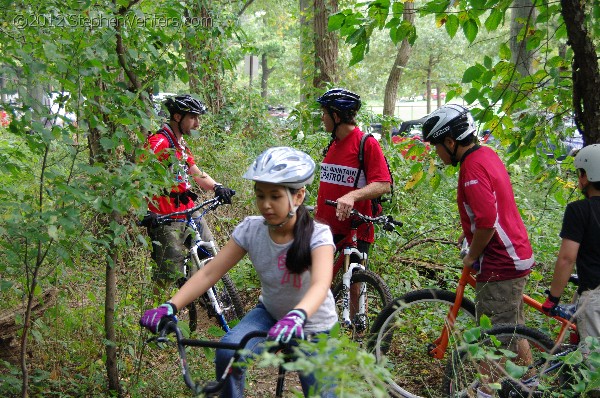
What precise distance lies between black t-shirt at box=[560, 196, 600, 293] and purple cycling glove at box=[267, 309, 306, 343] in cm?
219

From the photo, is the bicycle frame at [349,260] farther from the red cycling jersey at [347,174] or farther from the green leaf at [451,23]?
the green leaf at [451,23]

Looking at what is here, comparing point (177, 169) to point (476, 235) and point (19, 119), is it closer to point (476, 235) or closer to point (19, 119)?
point (19, 119)

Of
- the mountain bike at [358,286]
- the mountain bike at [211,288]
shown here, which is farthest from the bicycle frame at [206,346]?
the mountain bike at [211,288]

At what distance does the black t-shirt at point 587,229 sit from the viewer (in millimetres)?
4086

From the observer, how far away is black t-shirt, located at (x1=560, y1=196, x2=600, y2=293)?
4086 millimetres

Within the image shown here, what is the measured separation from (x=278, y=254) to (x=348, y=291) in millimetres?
2463

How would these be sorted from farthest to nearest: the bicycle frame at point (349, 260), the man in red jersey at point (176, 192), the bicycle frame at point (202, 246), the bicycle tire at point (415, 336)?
the bicycle frame at point (202, 246), the man in red jersey at point (176, 192), the bicycle frame at point (349, 260), the bicycle tire at point (415, 336)

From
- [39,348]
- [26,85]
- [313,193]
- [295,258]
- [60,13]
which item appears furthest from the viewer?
[313,193]

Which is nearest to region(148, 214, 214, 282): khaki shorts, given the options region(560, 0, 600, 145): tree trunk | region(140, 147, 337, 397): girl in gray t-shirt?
region(140, 147, 337, 397): girl in gray t-shirt

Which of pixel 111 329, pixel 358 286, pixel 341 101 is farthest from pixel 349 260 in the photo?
pixel 111 329

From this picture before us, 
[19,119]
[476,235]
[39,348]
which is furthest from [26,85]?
[476,235]

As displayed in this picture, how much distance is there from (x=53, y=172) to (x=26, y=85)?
535 millimetres

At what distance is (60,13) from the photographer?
4.06 metres

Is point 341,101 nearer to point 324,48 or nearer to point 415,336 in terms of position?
point 415,336
